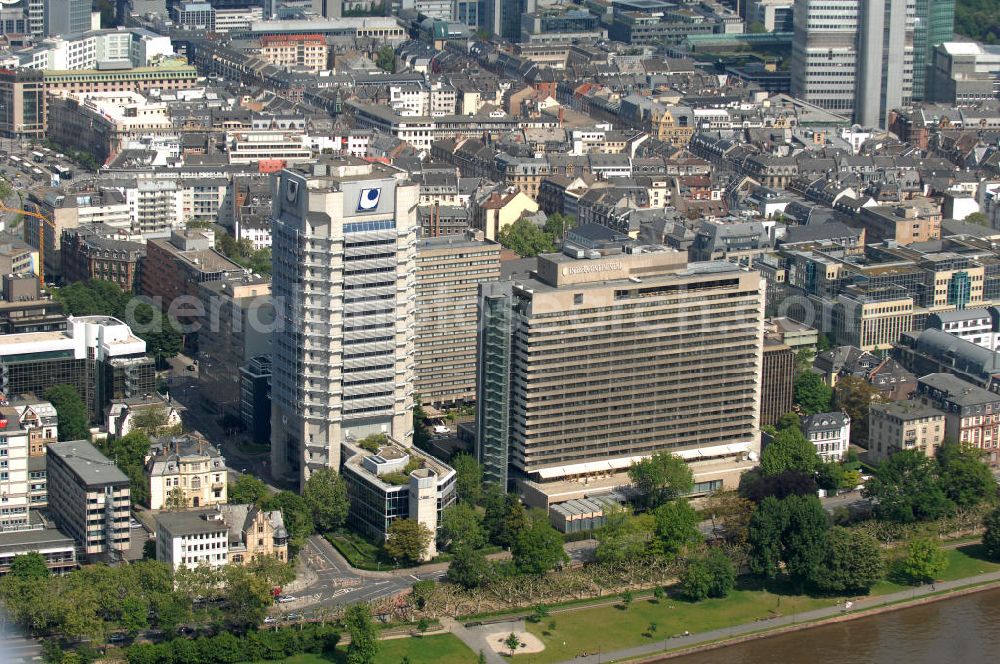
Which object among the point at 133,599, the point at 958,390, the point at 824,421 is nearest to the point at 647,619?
the point at 133,599

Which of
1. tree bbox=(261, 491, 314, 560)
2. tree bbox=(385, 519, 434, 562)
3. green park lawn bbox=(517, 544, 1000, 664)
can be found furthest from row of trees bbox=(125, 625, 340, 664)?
tree bbox=(261, 491, 314, 560)

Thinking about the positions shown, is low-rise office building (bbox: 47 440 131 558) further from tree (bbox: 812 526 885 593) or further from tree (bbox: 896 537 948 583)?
tree (bbox: 896 537 948 583)

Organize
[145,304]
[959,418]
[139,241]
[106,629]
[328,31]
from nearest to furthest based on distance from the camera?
[106,629] < [959,418] < [145,304] < [139,241] < [328,31]

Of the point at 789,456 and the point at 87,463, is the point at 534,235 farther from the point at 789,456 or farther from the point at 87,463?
the point at 87,463

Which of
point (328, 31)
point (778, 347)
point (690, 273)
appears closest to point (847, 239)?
point (778, 347)

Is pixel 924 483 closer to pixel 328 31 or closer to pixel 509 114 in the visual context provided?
pixel 509 114

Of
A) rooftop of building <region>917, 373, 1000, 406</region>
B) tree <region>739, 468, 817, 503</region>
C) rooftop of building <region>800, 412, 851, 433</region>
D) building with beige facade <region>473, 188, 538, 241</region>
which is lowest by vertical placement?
tree <region>739, 468, 817, 503</region>
